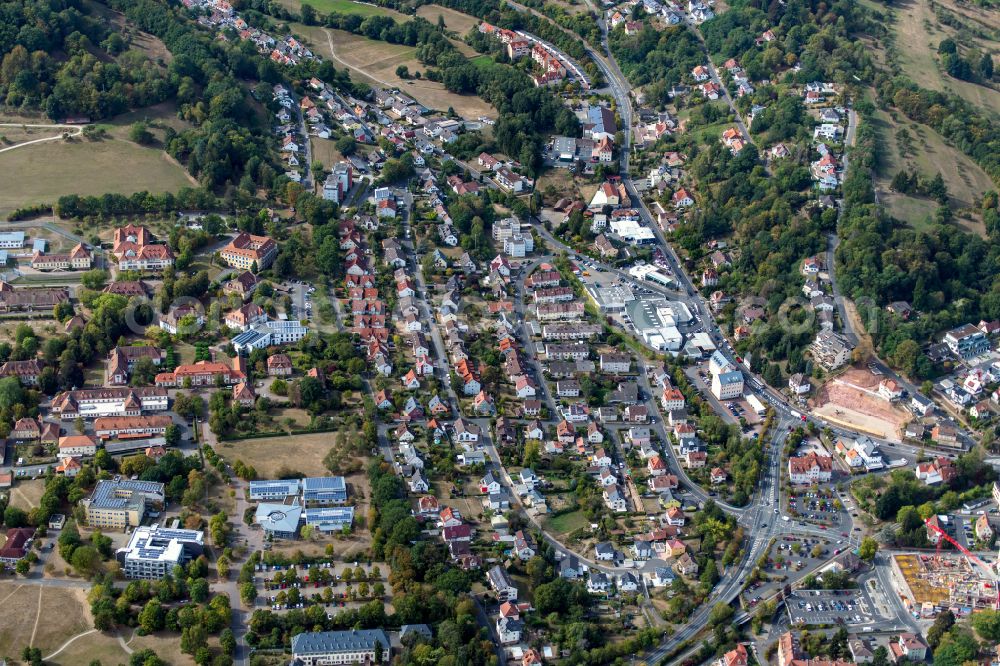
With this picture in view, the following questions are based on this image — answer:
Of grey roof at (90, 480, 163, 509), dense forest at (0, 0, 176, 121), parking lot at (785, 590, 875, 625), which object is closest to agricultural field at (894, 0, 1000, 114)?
parking lot at (785, 590, 875, 625)

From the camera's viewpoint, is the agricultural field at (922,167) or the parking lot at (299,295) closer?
the parking lot at (299,295)

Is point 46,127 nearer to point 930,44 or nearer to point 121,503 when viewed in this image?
point 121,503

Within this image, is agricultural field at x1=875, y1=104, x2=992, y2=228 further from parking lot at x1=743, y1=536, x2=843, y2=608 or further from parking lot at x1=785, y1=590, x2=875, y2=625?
parking lot at x1=785, y1=590, x2=875, y2=625

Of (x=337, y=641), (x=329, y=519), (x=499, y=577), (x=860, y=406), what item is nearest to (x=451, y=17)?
(x=860, y=406)

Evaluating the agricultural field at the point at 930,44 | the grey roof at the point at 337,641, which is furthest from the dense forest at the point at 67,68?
the agricultural field at the point at 930,44

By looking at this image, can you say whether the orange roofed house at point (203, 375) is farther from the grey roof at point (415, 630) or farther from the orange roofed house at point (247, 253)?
the grey roof at point (415, 630)

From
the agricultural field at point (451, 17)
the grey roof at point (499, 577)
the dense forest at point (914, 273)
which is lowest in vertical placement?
the grey roof at point (499, 577)
